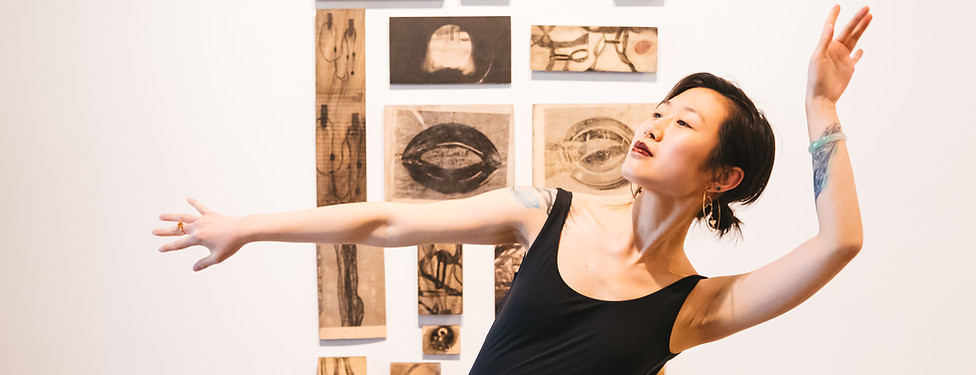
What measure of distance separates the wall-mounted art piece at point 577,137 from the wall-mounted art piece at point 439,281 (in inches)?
12.8

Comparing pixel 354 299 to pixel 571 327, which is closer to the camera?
pixel 571 327

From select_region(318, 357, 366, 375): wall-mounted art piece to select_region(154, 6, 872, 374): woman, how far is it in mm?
792

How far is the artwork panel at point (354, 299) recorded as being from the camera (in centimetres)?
224

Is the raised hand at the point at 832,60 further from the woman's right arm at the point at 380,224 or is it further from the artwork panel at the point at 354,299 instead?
the artwork panel at the point at 354,299

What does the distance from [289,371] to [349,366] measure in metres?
0.17

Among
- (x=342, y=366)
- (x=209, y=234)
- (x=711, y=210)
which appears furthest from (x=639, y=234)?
(x=342, y=366)

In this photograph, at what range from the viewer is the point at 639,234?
1.49m

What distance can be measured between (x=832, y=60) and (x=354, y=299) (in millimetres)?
1411

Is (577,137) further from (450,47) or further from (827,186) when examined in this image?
(827,186)

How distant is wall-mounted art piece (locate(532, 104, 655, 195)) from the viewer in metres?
2.21

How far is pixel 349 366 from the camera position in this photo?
2232 millimetres

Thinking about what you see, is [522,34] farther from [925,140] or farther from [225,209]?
[925,140]

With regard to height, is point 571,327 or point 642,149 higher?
point 642,149

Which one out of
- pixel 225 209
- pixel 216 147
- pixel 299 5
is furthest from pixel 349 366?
pixel 299 5
